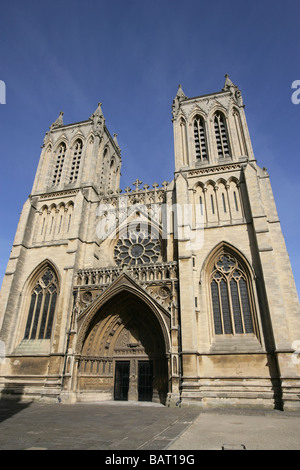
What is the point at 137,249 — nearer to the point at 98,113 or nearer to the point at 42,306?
the point at 42,306

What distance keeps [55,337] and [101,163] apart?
1636cm

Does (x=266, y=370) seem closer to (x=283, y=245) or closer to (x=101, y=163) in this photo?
(x=283, y=245)

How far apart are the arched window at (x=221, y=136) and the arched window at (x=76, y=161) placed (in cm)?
1230

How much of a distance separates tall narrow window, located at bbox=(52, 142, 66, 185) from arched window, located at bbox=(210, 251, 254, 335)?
16.2 meters

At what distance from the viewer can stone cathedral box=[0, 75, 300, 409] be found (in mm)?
15141

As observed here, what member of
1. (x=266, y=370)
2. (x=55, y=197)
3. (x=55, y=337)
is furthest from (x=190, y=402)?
(x=55, y=197)

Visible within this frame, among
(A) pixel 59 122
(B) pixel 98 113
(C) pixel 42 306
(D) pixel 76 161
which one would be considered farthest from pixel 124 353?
(A) pixel 59 122

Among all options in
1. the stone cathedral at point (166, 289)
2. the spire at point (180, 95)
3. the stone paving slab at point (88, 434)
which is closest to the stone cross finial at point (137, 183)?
the stone cathedral at point (166, 289)

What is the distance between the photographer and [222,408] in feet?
46.3

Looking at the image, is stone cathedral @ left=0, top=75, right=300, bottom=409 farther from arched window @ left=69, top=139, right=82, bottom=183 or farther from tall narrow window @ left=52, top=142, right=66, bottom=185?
tall narrow window @ left=52, top=142, right=66, bottom=185

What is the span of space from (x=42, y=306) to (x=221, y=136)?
60.7ft

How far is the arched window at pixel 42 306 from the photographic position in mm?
19219

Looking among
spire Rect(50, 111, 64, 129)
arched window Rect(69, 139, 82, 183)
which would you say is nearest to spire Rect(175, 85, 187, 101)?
arched window Rect(69, 139, 82, 183)

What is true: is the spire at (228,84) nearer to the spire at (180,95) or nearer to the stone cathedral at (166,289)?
the stone cathedral at (166,289)
